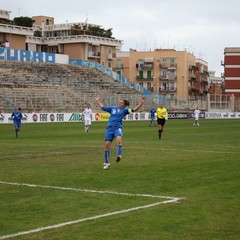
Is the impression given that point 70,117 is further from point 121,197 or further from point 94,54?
point 121,197

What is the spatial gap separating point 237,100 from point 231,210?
276 ft

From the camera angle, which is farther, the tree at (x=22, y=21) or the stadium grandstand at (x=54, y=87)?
the tree at (x=22, y=21)

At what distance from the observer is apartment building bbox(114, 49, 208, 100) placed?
132m

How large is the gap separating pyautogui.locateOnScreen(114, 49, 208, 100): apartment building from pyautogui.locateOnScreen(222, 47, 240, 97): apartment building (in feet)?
52.7

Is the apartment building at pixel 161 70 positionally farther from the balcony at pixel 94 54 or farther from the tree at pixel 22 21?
the tree at pixel 22 21

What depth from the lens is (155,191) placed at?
13.0 m

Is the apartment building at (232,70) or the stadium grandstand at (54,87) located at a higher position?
the apartment building at (232,70)

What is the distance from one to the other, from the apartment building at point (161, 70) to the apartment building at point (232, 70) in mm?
16073

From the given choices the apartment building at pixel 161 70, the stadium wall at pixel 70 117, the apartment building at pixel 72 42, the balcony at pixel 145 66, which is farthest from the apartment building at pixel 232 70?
the stadium wall at pixel 70 117

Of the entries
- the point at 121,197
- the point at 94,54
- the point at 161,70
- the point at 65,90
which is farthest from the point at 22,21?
the point at 121,197

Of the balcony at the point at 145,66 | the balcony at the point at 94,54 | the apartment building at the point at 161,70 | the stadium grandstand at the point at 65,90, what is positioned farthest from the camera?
the balcony at the point at 145,66

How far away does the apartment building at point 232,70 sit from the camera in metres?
115

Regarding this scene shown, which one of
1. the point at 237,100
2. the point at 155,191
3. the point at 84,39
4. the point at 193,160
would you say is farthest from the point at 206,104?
the point at 155,191

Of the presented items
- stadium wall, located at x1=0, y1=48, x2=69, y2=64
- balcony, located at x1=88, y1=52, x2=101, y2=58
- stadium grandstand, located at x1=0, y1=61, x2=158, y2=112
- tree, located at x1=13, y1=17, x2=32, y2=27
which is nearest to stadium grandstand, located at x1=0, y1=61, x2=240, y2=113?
stadium grandstand, located at x1=0, y1=61, x2=158, y2=112
